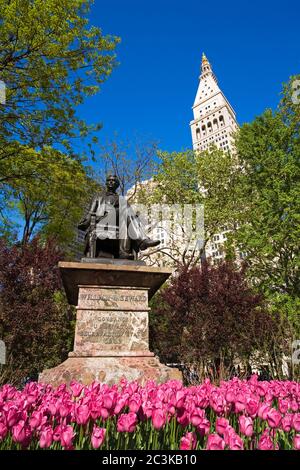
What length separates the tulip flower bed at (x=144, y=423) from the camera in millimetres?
1736

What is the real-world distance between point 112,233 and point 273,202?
1488cm

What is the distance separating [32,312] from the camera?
11828mm

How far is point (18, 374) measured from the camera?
34.9ft

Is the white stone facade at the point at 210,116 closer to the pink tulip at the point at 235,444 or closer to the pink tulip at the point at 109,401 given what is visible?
the pink tulip at the point at 109,401

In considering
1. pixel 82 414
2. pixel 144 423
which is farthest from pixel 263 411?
pixel 82 414

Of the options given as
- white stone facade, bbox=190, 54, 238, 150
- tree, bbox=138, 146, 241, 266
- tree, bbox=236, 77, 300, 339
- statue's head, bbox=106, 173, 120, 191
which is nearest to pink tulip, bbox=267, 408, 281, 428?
statue's head, bbox=106, 173, 120, 191

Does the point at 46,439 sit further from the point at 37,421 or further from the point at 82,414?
the point at 82,414

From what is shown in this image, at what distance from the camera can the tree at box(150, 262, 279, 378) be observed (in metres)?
12.4

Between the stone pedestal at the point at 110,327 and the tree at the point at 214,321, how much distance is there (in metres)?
7.17

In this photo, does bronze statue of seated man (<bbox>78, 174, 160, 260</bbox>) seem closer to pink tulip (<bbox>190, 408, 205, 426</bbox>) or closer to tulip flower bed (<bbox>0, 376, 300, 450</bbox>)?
tulip flower bed (<bbox>0, 376, 300, 450</bbox>)

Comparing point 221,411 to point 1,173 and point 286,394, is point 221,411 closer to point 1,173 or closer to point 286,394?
point 286,394

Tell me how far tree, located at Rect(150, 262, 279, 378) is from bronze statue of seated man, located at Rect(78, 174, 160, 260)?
7.17 m

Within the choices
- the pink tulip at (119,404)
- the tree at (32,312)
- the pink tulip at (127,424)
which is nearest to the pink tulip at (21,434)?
the pink tulip at (127,424)
